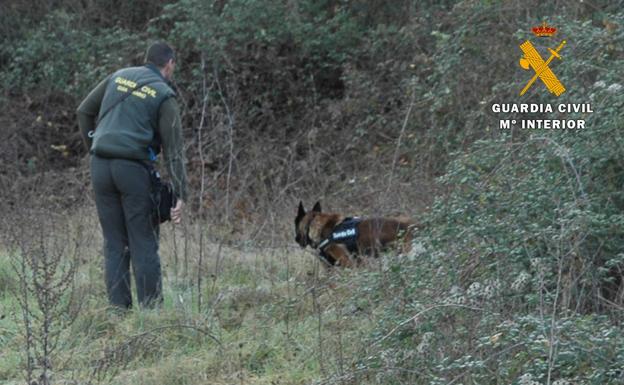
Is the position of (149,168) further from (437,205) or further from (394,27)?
(394,27)

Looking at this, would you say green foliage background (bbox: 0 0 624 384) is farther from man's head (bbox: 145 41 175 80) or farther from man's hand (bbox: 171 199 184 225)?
man's head (bbox: 145 41 175 80)

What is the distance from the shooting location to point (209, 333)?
24.3 ft

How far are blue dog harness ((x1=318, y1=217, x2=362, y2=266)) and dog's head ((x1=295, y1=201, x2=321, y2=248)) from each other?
536mm

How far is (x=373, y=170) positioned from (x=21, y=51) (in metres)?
6.38

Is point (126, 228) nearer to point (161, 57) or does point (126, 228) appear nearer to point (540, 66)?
point (161, 57)

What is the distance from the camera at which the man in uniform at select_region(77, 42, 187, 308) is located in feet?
26.6

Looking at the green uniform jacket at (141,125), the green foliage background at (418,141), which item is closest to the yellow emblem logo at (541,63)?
the green foliage background at (418,141)

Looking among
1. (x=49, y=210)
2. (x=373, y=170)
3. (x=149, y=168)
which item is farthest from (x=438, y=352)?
(x=373, y=170)

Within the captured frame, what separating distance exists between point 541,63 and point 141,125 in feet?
11.9

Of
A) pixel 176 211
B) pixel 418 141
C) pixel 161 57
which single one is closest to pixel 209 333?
pixel 176 211

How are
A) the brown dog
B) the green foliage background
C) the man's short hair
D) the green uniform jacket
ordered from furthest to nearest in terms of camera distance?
the brown dog
the man's short hair
the green uniform jacket
the green foliage background

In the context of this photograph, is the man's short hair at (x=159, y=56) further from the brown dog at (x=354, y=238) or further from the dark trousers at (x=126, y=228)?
the brown dog at (x=354, y=238)

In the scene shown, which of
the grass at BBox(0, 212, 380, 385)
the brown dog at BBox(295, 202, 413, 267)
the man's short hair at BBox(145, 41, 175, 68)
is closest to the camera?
the grass at BBox(0, 212, 380, 385)

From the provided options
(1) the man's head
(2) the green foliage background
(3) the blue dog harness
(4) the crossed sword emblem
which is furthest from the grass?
(4) the crossed sword emblem
